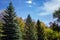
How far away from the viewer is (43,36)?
145 feet

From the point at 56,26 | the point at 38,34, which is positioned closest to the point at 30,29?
the point at 38,34

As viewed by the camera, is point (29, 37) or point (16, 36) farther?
point (29, 37)

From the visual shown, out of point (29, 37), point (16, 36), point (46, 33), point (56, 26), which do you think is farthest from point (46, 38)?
point (56, 26)

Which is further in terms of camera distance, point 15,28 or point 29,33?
point 29,33

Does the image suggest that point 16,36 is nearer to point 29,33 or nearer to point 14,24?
point 14,24

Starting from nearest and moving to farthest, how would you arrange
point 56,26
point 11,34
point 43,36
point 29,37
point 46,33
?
point 56,26, point 11,34, point 29,37, point 43,36, point 46,33

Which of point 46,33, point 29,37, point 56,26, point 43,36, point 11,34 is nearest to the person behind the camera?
point 56,26

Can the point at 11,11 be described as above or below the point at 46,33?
above

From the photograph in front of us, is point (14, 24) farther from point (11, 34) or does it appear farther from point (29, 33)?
point (29, 33)

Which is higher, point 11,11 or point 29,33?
point 11,11

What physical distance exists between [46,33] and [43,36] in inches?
143

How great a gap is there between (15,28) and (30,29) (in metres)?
9.13

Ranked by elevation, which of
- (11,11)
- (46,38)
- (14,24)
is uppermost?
(11,11)

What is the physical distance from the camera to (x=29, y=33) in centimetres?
4081
